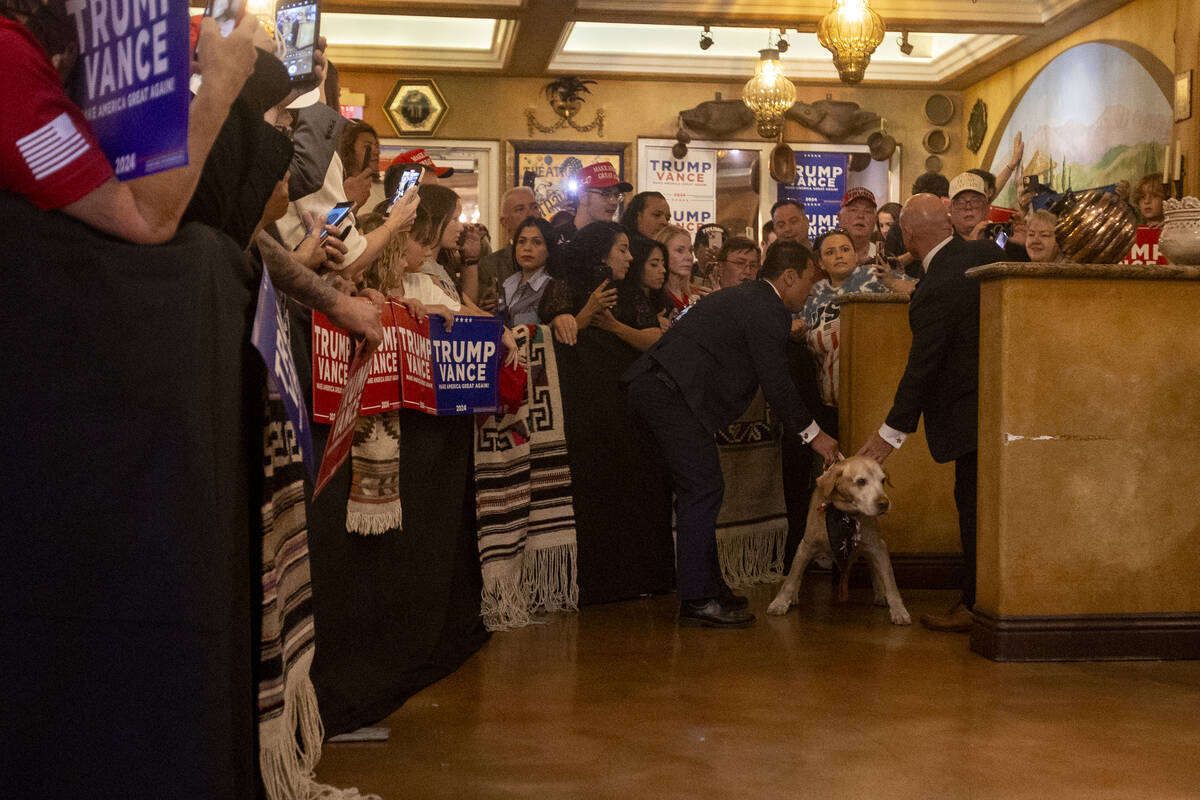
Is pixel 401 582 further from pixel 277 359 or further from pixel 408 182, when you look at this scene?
pixel 277 359

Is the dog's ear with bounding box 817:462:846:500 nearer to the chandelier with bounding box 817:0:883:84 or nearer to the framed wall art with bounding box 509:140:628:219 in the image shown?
the chandelier with bounding box 817:0:883:84

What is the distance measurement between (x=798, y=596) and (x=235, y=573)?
4.13 metres

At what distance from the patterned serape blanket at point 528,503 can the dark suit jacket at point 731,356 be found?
0.46m

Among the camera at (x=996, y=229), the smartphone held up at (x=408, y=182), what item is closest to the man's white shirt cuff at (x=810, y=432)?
the camera at (x=996, y=229)

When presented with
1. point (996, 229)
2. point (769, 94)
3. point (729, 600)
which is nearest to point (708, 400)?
point (729, 600)

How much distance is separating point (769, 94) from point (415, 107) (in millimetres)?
4069

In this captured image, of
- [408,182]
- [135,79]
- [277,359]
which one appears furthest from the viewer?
[408,182]

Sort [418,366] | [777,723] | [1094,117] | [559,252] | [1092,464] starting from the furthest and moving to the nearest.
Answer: [1094,117], [559,252], [1092,464], [418,366], [777,723]

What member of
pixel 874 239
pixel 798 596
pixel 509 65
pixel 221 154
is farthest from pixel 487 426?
pixel 509 65

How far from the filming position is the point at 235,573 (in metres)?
1.67

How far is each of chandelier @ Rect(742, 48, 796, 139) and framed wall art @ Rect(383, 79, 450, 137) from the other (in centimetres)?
366

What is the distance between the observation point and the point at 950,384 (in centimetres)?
480

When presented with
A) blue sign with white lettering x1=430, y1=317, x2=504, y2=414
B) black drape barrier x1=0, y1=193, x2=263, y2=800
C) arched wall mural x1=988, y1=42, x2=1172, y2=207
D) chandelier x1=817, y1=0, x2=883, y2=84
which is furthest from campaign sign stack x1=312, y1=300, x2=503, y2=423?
arched wall mural x1=988, y1=42, x2=1172, y2=207

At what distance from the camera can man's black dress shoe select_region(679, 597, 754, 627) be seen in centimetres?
486
